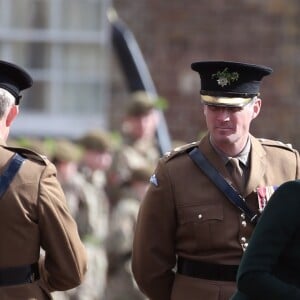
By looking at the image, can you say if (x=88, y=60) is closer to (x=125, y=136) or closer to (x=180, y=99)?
(x=180, y=99)

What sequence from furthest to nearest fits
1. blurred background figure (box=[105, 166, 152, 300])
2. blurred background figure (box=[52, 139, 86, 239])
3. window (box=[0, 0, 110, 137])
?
window (box=[0, 0, 110, 137])
blurred background figure (box=[52, 139, 86, 239])
blurred background figure (box=[105, 166, 152, 300])

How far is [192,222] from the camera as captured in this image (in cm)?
693

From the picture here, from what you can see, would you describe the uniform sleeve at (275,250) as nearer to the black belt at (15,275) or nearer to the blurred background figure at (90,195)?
the black belt at (15,275)

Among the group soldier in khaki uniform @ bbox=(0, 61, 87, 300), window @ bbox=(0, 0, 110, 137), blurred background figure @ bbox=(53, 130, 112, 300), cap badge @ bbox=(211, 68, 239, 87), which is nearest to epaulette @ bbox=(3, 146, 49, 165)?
soldier in khaki uniform @ bbox=(0, 61, 87, 300)

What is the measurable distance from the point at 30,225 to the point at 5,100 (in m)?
0.61

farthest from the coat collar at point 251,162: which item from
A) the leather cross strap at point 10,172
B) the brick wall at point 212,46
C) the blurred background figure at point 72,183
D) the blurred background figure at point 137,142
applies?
the brick wall at point 212,46

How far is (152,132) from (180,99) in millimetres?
2047

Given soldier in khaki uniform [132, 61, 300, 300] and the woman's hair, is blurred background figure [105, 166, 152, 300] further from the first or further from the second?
the woman's hair

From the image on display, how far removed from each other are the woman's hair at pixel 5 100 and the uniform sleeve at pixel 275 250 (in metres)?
1.65

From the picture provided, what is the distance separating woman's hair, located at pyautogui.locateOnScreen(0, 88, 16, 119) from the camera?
21.8 ft

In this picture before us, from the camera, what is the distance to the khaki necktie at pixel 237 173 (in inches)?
275

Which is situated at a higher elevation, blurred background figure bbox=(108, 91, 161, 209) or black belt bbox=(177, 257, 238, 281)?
black belt bbox=(177, 257, 238, 281)

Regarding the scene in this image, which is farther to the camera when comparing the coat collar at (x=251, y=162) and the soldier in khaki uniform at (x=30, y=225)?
the coat collar at (x=251, y=162)

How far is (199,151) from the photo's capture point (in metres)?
7.11
